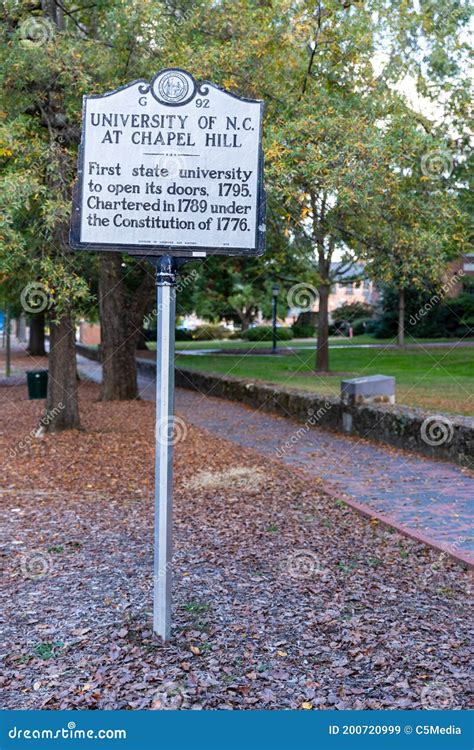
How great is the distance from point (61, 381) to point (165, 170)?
7.87 m

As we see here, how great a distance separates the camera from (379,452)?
10977 millimetres

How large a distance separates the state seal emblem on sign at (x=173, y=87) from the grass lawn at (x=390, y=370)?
813cm

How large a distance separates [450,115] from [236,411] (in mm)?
6883

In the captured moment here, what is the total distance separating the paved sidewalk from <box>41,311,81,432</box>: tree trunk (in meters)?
2.56

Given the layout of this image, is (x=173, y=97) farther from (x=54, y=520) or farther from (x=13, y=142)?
(x=13, y=142)

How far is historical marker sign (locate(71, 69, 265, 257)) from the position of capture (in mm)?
4117

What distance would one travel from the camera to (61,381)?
457 inches

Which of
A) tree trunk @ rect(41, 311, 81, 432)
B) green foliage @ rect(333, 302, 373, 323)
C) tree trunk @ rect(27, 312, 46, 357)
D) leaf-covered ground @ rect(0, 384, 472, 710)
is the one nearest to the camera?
leaf-covered ground @ rect(0, 384, 472, 710)

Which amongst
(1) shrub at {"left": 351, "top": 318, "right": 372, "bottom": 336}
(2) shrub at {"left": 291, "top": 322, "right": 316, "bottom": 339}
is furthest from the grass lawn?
(2) shrub at {"left": 291, "top": 322, "right": 316, "bottom": 339}

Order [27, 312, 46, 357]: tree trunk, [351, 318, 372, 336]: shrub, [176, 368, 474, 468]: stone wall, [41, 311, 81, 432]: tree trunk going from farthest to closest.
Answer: [351, 318, 372, 336]: shrub < [27, 312, 46, 357]: tree trunk < [41, 311, 81, 432]: tree trunk < [176, 368, 474, 468]: stone wall

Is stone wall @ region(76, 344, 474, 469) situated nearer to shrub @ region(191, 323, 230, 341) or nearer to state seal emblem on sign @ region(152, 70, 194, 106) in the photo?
state seal emblem on sign @ region(152, 70, 194, 106)

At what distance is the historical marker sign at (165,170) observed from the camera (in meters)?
4.12

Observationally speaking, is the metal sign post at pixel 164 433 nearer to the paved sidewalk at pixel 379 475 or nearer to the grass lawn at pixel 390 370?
the paved sidewalk at pixel 379 475

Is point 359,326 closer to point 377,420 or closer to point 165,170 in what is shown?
point 377,420
